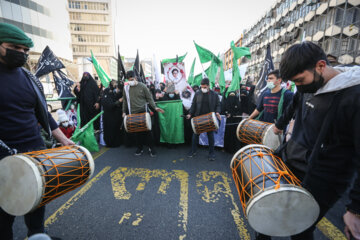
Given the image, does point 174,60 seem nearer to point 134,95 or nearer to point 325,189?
point 134,95

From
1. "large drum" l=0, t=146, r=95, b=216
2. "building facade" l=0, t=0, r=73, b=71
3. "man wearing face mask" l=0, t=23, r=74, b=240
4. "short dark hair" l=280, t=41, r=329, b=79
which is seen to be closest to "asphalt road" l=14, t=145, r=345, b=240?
"man wearing face mask" l=0, t=23, r=74, b=240

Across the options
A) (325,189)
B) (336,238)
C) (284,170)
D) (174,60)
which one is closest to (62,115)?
(174,60)

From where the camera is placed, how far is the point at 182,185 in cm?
311

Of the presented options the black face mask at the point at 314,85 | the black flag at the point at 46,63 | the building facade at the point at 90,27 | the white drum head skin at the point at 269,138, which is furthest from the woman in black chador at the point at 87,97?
the building facade at the point at 90,27

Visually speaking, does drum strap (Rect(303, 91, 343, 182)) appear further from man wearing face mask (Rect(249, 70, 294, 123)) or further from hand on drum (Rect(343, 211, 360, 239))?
man wearing face mask (Rect(249, 70, 294, 123))

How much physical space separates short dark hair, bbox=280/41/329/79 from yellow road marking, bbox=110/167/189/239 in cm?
206

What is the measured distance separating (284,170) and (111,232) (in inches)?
79.2

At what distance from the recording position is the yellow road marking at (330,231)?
6.59ft

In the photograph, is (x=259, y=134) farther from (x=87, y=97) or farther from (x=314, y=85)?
(x=87, y=97)

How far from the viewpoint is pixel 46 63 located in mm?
5074

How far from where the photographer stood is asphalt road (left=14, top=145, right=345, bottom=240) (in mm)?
2072

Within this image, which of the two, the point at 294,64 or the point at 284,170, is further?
the point at 284,170

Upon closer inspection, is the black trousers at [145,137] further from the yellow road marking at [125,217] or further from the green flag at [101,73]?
the green flag at [101,73]

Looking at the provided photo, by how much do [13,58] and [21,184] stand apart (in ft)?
3.49
